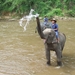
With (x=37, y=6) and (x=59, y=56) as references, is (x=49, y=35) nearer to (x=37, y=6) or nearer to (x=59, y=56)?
(x=59, y=56)

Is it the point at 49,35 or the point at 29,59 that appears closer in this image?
the point at 49,35

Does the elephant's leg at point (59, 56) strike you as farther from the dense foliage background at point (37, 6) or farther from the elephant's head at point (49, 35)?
the dense foliage background at point (37, 6)

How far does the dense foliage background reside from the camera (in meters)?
27.1

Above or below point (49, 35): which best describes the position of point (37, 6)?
below

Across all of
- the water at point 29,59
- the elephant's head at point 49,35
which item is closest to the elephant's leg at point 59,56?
the water at point 29,59

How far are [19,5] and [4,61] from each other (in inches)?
829

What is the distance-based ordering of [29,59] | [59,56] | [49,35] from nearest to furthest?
[49,35] → [59,56] → [29,59]

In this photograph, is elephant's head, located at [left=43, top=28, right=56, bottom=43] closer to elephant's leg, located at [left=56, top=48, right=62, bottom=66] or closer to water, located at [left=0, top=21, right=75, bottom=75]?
elephant's leg, located at [left=56, top=48, right=62, bottom=66]

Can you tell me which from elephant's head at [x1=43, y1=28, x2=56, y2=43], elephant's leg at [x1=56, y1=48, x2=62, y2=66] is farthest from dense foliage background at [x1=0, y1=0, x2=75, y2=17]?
elephant's head at [x1=43, y1=28, x2=56, y2=43]

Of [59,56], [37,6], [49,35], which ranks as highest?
[49,35]

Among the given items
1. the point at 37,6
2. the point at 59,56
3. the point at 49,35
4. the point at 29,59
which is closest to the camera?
the point at 49,35

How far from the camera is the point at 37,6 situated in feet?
93.0

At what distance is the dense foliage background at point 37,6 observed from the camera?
27094 millimetres

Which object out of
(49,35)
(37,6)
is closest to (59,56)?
(49,35)
